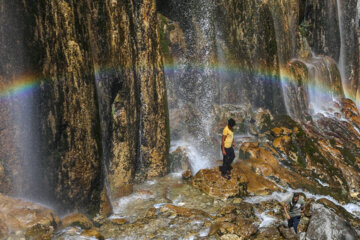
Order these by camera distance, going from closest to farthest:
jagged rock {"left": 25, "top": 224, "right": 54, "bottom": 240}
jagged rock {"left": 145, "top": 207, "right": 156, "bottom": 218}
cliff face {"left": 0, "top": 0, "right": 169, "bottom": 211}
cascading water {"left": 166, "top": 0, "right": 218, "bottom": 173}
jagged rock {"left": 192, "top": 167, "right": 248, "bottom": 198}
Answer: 1. jagged rock {"left": 25, "top": 224, "right": 54, "bottom": 240}
2. cliff face {"left": 0, "top": 0, "right": 169, "bottom": 211}
3. jagged rock {"left": 145, "top": 207, "right": 156, "bottom": 218}
4. jagged rock {"left": 192, "top": 167, "right": 248, "bottom": 198}
5. cascading water {"left": 166, "top": 0, "right": 218, "bottom": 173}

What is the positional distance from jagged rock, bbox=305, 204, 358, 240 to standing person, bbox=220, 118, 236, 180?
288 cm

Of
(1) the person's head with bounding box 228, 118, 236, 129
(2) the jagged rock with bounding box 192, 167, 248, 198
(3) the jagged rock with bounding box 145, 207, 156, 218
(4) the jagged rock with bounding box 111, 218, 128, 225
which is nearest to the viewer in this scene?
(4) the jagged rock with bounding box 111, 218, 128, 225

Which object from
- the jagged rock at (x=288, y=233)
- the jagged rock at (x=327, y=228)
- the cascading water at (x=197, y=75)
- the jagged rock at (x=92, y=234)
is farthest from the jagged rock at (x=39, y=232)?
the cascading water at (x=197, y=75)

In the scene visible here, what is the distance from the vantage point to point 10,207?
6.03 metres

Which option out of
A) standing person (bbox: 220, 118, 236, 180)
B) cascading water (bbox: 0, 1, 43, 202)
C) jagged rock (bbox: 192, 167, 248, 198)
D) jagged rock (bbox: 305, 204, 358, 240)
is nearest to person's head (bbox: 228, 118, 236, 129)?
standing person (bbox: 220, 118, 236, 180)

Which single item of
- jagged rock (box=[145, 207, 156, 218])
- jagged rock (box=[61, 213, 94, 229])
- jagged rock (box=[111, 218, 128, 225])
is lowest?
jagged rock (box=[145, 207, 156, 218])

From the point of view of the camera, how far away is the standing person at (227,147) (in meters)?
8.84

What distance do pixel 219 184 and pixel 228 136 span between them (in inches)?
62.1

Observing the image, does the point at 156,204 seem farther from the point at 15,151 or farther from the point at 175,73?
the point at 175,73

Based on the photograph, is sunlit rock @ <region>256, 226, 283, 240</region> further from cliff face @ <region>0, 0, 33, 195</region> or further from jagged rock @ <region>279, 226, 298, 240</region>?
cliff face @ <region>0, 0, 33, 195</region>

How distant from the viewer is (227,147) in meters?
9.24

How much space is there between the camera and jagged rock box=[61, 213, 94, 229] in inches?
268

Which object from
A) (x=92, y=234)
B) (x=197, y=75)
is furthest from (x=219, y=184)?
(x=197, y=75)

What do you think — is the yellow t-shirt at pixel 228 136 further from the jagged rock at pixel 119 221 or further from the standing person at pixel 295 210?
the jagged rock at pixel 119 221
